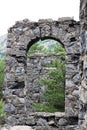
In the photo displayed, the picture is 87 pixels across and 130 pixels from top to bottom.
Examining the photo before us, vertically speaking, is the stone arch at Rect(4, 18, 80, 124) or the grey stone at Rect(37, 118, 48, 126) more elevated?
the stone arch at Rect(4, 18, 80, 124)

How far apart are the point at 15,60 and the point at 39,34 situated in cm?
94

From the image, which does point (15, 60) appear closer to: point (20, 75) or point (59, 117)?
point (20, 75)

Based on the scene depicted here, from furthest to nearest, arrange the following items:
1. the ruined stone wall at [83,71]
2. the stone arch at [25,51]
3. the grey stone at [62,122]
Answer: the stone arch at [25,51]
the grey stone at [62,122]
the ruined stone wall at [83,71]

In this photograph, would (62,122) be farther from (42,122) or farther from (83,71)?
(83,71)

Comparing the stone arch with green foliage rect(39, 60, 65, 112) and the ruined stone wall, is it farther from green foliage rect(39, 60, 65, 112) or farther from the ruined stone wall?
the ruined stone wall

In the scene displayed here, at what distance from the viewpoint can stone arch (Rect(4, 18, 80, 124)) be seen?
28.2ft

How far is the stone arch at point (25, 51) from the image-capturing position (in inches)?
339

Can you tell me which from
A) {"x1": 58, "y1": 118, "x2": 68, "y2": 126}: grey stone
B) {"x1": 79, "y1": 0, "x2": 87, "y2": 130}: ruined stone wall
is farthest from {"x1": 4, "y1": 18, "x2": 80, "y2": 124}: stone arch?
{"x1": 79, "y1": 0, "x2": 87, "y2": 130}: ruined stone wall

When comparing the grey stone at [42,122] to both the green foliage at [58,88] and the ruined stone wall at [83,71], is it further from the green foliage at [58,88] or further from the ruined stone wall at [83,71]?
the ruined stone wall at [83,71]

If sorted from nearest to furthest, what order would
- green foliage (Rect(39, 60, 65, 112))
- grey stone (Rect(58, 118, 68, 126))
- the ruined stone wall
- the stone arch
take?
the ruined stone wall, grey stone (Rect(58, 118, 68, 126)), the stone arch, green foliage (Rect(39, 60, 65, 112))

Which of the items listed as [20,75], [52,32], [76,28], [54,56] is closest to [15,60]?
[20,75]

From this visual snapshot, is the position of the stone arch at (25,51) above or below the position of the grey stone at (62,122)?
above

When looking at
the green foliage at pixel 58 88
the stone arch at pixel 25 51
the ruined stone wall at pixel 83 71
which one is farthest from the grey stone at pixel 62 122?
the ruined stone wall at pixel 83 71

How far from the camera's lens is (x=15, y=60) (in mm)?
8930
